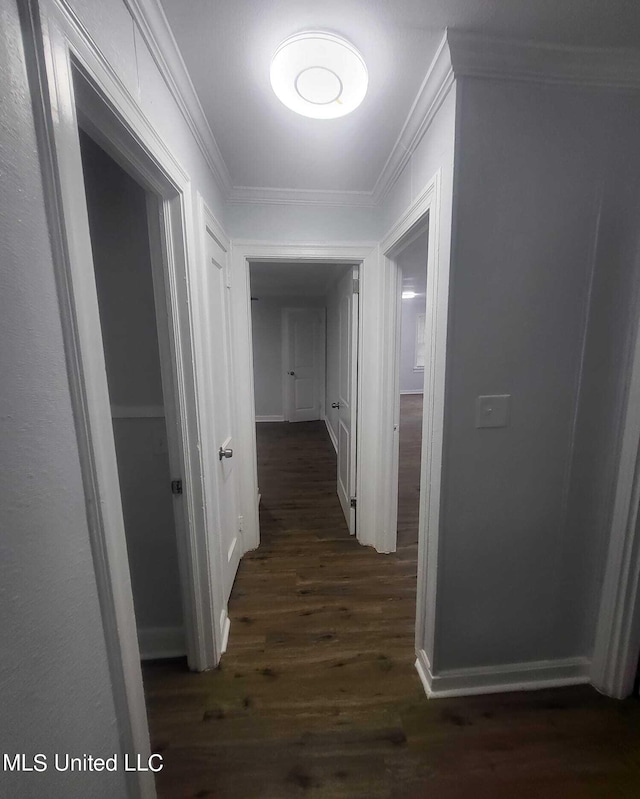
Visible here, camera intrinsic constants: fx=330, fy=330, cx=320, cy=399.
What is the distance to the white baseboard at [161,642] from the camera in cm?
154

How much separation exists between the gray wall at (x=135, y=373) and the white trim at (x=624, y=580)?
72.7 inches

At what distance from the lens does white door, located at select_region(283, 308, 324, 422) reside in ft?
17.6

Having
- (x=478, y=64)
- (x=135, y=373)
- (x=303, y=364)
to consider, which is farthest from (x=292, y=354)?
A: (x=478, y=64)

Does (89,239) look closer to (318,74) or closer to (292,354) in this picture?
(318,74)

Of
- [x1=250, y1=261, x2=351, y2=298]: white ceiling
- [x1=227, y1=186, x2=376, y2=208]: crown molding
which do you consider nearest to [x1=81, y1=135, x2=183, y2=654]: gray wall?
[x1=227, y1=186, x2=376, y2=208]: crown molding

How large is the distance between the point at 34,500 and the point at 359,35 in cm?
143

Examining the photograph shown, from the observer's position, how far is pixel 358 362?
2.26m

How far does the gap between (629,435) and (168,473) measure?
A: 186 centimetres

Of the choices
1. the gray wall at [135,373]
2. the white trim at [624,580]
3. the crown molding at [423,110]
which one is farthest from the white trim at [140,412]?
the white trim at [624,580]

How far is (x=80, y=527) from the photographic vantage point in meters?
0.63

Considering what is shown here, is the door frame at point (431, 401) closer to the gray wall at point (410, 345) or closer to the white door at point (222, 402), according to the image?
the white door at point (222, 402)

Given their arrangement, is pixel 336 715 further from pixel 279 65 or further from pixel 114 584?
pixel 279 65

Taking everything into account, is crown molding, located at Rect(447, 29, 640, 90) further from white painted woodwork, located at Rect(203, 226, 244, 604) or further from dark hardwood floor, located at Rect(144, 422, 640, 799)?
dark hardwood floor, located at Rect(144, 422, 640, 799)

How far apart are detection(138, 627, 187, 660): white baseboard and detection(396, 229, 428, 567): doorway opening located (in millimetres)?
1431
